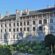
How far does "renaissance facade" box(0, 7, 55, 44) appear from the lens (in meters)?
18.5

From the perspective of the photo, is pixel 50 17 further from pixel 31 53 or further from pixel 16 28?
pixel 31 53

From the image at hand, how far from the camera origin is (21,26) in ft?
65.0

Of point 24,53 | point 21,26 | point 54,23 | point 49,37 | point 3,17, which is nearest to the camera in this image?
point 49,37

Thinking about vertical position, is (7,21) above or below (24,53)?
above

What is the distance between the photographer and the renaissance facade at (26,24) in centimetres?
1853

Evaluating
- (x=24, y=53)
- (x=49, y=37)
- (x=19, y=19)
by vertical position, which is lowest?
(x=24, y=53)

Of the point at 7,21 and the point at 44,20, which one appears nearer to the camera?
the point at 44,20

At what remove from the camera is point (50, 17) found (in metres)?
18.6

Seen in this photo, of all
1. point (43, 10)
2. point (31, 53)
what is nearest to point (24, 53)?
point (31, 53)

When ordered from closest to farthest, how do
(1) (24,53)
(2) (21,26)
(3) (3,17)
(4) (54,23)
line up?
(1) (24,53) < (4) (54,23) < (2) (21,26) < (3) (3,17)

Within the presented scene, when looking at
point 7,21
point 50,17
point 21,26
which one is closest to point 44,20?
point 50,17

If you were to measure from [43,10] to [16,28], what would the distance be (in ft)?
8.63

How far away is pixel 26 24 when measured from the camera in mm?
19578

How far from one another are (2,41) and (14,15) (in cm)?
250
